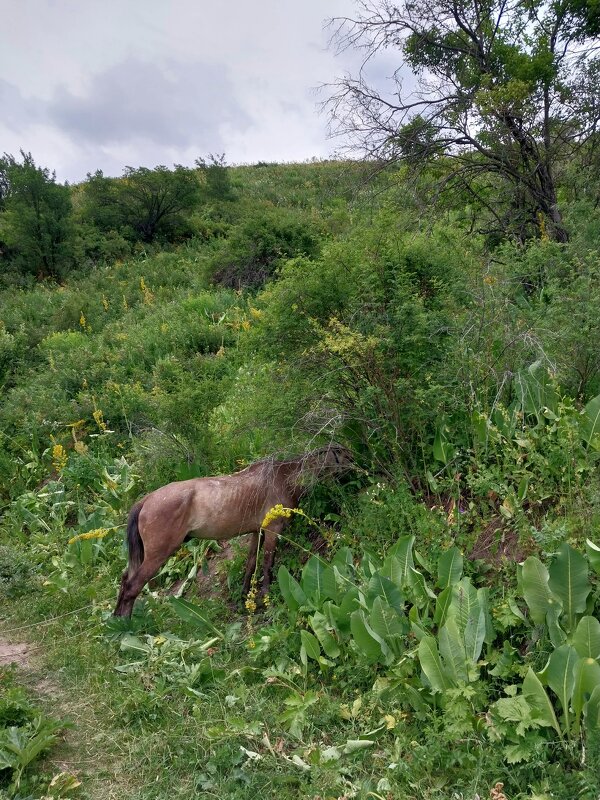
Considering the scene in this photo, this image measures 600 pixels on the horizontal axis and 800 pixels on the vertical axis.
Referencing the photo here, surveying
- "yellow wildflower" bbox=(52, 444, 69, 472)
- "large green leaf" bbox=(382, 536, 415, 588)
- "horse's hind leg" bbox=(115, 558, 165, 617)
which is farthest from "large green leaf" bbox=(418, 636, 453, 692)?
"yellow wildflower" bbox=(52, 444, 69, 472)

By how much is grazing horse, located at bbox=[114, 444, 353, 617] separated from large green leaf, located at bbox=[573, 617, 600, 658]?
96.3 inches

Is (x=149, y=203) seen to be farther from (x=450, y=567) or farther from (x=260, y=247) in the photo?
(x=450, y=567)

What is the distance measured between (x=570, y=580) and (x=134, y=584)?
347 cm

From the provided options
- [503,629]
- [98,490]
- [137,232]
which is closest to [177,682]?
[503,629]

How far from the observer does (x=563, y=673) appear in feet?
10.0

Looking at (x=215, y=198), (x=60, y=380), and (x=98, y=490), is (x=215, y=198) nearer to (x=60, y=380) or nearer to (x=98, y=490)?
(x=60, y=380)

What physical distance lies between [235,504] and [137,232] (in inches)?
857

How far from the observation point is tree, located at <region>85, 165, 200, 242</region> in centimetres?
2511

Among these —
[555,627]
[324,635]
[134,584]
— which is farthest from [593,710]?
[134,584]

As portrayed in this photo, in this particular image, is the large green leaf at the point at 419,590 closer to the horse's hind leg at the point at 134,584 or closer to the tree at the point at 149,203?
the horse's hind leg at the point at 134,584

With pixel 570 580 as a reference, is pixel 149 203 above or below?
above

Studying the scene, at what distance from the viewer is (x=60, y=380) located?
1125 centimetres

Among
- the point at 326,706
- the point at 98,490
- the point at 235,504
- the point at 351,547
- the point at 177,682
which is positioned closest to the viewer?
the point at 326,706

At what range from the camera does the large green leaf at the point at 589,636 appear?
3.14 m
